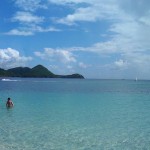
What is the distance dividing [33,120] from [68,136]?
6217 millimetres

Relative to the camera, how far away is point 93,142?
616 inches

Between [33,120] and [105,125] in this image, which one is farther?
[33,120]

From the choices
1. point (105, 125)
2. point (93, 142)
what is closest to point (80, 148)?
point (93, 142)

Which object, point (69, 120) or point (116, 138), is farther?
point (69, 120)

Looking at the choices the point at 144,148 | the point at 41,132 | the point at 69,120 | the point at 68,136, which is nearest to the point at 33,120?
the point at 69,120

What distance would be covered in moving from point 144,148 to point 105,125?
6209 millimetres

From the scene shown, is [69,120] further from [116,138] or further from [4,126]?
[116,138]

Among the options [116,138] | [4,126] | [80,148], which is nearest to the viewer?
[80,148]

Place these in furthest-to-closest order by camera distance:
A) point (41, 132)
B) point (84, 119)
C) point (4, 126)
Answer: point (84, 119), point (4, 126), point (41, 132)

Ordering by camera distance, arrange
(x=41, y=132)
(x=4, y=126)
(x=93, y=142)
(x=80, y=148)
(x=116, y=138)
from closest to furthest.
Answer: (x=80, y=148), (x=93, y=142), (x=116, y=138), (x=41, y=132), (x=4, y=126)

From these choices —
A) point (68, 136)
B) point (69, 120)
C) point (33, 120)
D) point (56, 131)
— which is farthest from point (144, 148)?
point (33, 120)

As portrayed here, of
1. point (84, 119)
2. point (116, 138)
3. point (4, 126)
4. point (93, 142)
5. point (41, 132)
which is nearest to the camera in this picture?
point (93, 142)

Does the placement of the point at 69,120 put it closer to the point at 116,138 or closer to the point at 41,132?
the point at 41,132

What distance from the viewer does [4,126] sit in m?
19.8
